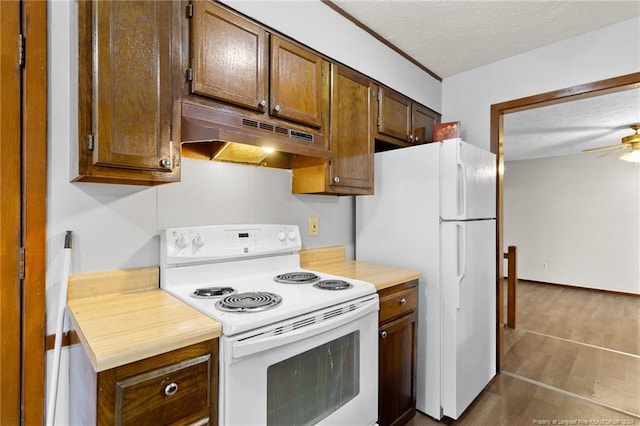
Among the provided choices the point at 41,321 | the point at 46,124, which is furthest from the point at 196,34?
the point at 41,321

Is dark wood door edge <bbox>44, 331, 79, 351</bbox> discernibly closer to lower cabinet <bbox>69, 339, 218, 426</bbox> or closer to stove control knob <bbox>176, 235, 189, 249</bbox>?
lower cabinet <bbox>69, 339, 218, 426</bbox>

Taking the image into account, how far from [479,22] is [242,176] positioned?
1809 millimetres

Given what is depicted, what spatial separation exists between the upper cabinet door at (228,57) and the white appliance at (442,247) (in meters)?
1.07

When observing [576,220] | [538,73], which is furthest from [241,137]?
[576,220]

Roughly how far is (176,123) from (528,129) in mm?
4216

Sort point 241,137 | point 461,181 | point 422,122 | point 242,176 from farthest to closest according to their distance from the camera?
point 422,122, point 461,181, point 242,176, point 241,137

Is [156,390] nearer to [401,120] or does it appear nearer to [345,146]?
[345,146]

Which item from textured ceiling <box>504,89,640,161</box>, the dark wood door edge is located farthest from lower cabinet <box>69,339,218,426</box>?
textured ceiling <box>504,89,640,161</box>

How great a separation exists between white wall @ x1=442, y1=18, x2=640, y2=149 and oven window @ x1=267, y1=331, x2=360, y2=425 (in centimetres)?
211

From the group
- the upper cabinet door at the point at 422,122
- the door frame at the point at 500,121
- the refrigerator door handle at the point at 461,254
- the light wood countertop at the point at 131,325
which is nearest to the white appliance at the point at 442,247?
the refrigerator door handle at the point at 461,254

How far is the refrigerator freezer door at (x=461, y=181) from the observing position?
6.38ft

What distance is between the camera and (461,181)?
1.98m

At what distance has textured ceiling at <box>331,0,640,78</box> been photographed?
6.36 ft

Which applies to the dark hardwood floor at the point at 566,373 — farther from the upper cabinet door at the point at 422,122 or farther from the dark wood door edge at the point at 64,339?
the upper cabinet door at the point at 422,122
